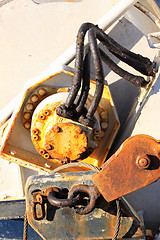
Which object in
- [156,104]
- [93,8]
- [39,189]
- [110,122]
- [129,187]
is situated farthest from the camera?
[93,8]

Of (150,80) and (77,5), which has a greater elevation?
(77,5)

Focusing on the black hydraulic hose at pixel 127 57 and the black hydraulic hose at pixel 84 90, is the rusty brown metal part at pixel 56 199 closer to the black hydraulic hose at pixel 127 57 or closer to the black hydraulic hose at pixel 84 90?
the black hydraulic hose at pixel 84 90

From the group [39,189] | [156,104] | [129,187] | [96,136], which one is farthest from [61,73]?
[129,187]

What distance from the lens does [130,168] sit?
3.37 feet

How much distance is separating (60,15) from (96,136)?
740mm

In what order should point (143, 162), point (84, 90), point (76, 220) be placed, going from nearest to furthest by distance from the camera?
point (143, 162) → point (76, 220) → point (84, 90)

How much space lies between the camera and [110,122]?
1.61 meters

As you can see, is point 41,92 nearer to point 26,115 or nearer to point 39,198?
point 26,115

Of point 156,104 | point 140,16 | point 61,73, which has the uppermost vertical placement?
point 140,16

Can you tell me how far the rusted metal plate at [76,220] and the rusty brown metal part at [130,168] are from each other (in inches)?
5.1

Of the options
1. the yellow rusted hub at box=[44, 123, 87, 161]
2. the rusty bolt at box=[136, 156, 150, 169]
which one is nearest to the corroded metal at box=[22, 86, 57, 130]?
the yellow rusted hub at box=[44, 123, 87, 161]

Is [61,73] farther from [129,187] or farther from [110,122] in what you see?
[129,187]

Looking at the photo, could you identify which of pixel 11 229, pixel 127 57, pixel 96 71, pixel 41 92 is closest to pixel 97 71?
pixel 96 71

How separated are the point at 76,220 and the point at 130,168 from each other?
1.09 feet
